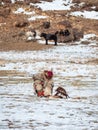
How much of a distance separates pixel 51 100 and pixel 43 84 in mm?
948

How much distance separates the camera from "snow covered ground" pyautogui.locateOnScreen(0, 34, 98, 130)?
11.4 meters

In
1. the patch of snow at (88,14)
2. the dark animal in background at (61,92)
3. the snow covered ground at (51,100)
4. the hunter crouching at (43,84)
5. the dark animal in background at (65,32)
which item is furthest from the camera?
the patch of snow at (88,14)

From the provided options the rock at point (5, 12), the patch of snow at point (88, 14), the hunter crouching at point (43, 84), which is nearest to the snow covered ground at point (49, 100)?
the hunter crouching at point (43, 84)

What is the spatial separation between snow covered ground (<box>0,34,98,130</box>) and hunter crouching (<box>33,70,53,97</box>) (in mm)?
323

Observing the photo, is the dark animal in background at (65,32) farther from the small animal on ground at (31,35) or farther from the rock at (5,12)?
the rock at (5,12)

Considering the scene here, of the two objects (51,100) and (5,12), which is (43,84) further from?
(5,12)

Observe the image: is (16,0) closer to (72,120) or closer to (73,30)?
(73,30)

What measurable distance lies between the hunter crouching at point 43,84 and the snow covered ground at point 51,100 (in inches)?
12.7

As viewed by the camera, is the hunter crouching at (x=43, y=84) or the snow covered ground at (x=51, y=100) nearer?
the snow covered ground at (x=51, y=100)

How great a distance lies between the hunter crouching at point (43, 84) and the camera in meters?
16.3

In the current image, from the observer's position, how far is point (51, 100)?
50.8 ft

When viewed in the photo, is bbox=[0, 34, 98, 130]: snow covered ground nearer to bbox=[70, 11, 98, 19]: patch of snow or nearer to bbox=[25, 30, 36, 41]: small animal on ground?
bbox=[25, 30, 36, 41]: small animal on ground

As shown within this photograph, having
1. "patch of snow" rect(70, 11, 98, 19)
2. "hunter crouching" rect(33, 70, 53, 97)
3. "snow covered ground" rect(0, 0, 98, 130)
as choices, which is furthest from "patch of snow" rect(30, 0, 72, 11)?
"hunter crouching" rect(33, 70, 53, 97)

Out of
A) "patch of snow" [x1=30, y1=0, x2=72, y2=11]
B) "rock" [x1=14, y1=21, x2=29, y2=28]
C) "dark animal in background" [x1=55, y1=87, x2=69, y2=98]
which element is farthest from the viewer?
"patch of snow" [x1=30, y1=0, x2=72, y2=11]
